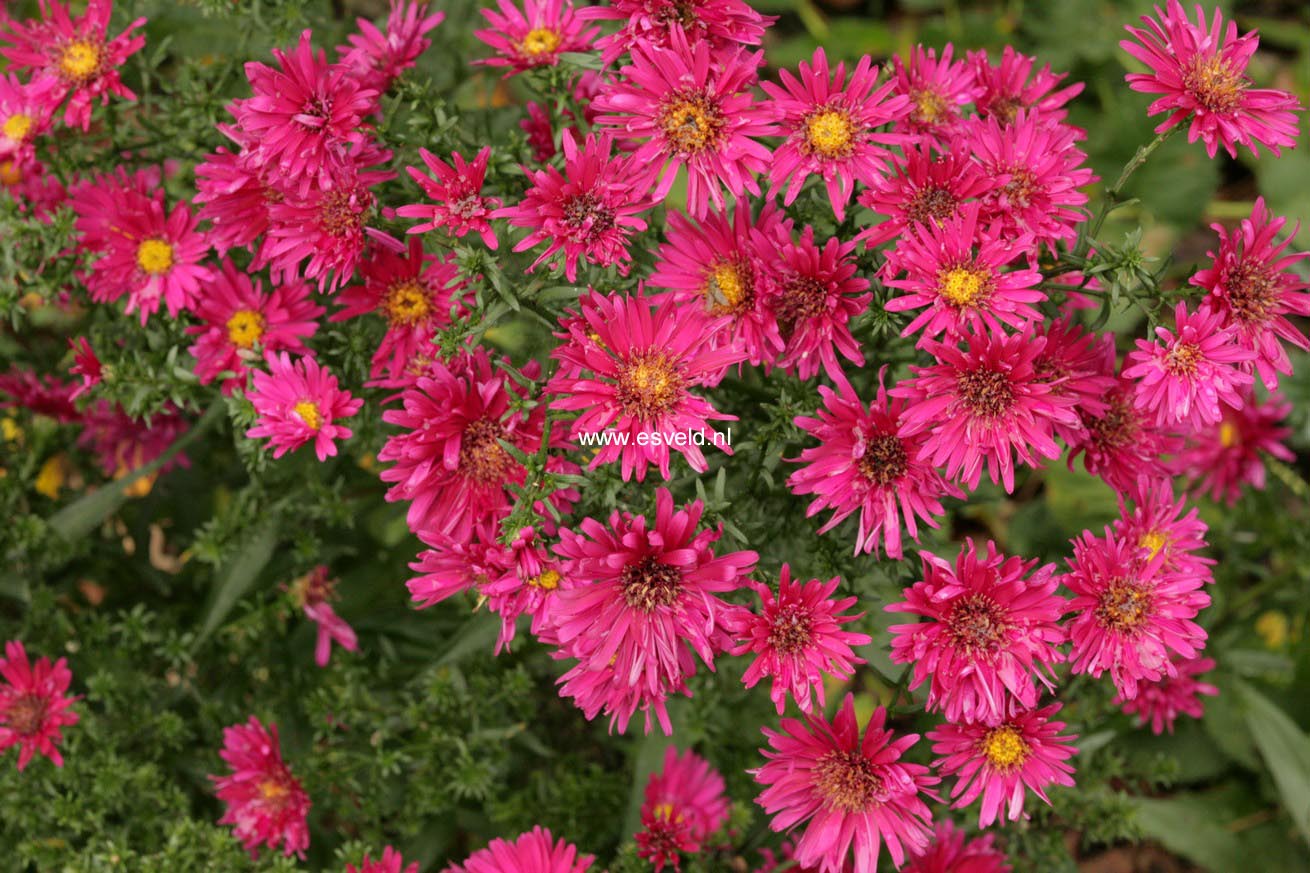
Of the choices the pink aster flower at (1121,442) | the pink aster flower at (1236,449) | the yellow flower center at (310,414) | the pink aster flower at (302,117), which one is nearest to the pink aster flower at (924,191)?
the pink aster flower at (1121,442)

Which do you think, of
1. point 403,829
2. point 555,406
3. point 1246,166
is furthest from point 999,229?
point 1246,166

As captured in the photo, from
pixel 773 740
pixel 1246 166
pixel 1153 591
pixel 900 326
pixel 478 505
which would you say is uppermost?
pixel 1246 166

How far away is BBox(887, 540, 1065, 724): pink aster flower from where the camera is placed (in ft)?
4.94

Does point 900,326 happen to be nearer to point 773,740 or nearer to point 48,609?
point 773,740

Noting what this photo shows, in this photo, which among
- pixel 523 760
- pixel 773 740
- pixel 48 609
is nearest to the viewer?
pixel 773 740

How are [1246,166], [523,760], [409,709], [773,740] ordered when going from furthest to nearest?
1. [1246,166]
2. [523,760]
3. [409,709]
4. [773,740]

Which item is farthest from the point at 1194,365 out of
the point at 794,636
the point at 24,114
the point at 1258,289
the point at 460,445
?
the point at 24,114

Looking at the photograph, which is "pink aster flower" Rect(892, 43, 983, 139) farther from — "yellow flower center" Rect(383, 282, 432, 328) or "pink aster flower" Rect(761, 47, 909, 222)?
"yellow flower center" Rect(383, 282, 432, 328)

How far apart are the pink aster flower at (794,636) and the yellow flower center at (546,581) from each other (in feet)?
0.79

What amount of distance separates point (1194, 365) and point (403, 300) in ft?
3.89

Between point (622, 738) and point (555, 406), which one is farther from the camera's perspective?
point (622, 738)

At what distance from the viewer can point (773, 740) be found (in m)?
1.61

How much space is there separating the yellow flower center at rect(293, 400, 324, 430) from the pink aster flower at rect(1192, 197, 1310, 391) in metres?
1.31

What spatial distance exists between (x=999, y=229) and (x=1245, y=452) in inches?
53.6
